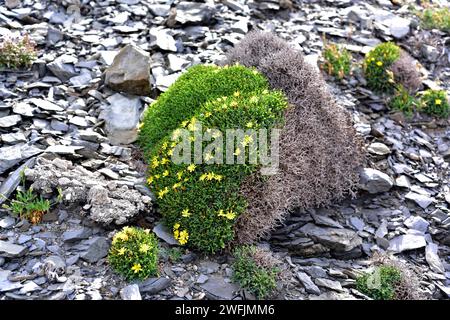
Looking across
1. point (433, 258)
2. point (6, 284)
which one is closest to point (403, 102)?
point (433, 258)

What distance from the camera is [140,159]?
731 centimetres

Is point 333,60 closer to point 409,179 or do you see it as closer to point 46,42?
point 409,179

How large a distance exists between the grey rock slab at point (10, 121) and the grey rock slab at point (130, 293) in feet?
10.6

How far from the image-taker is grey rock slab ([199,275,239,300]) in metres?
5.57

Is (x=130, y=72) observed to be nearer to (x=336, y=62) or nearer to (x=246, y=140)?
(x=246, y=140)

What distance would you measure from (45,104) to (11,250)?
108 inches

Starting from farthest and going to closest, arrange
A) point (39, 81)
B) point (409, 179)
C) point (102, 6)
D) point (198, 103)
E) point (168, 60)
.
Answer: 1. point (102, 6)
2. point (168, 60)
3. point (39, 81)
4. point (409, 179)
5. point (198, 103)

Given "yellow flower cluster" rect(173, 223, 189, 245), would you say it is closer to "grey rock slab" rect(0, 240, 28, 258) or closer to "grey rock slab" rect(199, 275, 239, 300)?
"grey rock slab" rect(199, 275, 239, 300)

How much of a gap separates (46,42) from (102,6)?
1.67 meters

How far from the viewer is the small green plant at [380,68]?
30.2 ft

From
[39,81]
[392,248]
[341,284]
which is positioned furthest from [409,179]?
[39,81]

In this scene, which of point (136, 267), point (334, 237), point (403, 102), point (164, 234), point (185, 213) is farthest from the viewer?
point (403, 102)

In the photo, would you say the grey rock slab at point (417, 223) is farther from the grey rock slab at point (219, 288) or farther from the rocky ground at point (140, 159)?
the grey rock slab at point (219, 288)
